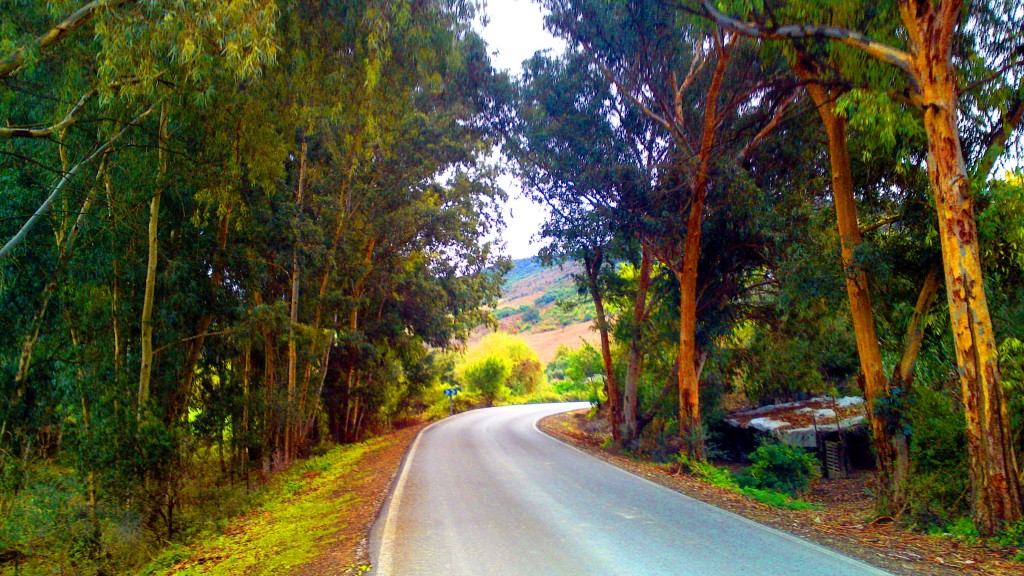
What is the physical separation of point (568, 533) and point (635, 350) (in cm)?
1316

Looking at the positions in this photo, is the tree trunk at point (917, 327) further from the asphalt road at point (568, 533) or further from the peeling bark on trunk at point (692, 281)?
the peeling bark on trunk at point (692, 281)

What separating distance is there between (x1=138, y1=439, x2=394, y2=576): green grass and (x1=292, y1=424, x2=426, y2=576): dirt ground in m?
0.18

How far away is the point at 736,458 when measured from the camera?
24141 millimetres

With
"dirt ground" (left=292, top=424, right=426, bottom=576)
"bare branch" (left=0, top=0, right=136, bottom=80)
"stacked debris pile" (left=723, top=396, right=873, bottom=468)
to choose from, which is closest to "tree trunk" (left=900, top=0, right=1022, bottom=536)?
"dirt ground" (left=292, top=424, right=426, bottom=576)

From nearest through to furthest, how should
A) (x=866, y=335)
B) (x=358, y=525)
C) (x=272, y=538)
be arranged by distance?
(x=358, y=525)
(x=272, y=538)
(x=866, y=335)

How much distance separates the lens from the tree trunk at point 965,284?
7.18m

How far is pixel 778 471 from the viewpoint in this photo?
1623 centimetres

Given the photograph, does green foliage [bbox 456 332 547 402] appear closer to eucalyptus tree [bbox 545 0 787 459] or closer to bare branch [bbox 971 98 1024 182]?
eucalyptus tree [bbox 545 0 787 459]

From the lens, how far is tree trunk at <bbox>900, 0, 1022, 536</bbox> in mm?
7184

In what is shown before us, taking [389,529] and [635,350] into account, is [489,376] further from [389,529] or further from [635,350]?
[389,529]

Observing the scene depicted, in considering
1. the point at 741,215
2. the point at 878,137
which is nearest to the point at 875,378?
the point at 878,137

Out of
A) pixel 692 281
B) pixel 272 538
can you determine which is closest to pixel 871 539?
pixel 272 538

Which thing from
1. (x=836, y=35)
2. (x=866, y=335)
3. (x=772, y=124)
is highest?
(x=772, y=124)

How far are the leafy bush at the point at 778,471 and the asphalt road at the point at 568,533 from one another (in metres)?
4.95
